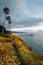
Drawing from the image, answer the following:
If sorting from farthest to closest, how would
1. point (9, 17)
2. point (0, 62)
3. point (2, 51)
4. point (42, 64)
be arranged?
point (9, 17), point (2, 51), point (42, 64), point (0, 62)

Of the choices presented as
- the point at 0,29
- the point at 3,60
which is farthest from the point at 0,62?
the point at 0,29

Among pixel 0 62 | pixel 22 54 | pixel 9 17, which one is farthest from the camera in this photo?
pixel 9 17

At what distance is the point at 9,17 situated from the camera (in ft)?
638

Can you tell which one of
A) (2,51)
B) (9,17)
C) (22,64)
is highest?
(9,17)

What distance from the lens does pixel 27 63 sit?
196ft

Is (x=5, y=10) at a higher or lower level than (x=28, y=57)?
higher

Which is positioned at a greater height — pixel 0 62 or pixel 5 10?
pixel 5 10

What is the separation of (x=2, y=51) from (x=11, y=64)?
12.3 metres

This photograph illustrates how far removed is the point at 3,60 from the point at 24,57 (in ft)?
42.2

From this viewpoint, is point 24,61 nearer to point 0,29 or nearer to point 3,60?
point 3,60

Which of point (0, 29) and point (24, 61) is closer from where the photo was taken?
point (24, 61)

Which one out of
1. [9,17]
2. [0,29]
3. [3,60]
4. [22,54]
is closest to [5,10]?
[0,29]

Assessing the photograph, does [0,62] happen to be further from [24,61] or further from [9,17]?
[9,17]

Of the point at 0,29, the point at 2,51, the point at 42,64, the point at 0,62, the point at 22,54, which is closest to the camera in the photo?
the point at 0,62
